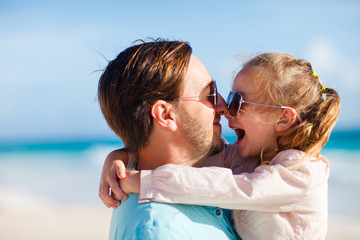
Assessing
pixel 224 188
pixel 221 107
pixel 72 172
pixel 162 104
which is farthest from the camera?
pixel 72 172

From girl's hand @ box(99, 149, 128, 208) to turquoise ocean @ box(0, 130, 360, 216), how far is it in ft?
31.5

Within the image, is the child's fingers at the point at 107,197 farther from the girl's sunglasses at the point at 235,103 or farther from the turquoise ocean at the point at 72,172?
the turquoise ocean at the point at 72,172

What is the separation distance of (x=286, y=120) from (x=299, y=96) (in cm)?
19

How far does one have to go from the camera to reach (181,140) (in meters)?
3.13

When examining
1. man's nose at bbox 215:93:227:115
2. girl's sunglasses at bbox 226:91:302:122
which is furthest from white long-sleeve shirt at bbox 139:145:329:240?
man's nose at bbox 215:93:227:115

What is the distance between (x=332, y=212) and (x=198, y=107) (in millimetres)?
9417

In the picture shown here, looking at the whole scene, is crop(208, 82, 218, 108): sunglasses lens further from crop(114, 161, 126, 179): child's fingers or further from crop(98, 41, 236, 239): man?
crop(114, 161, 126, 179): child's fingers

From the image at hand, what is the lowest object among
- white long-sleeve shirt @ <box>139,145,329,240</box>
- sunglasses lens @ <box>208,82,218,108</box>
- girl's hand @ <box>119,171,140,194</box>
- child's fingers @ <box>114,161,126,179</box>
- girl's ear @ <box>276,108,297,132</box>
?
white long-sleeve shirt @ <box>139,145,329,240</box>

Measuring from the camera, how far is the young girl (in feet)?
8.36

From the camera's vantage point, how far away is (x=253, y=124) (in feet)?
10.5

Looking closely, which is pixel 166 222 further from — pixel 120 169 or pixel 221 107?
pixel 221 107

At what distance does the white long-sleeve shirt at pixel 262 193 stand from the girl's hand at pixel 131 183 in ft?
0.22

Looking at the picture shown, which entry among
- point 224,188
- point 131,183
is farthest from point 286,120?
point 131,183

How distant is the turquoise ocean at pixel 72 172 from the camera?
47.0 ft
